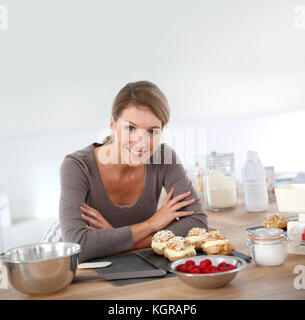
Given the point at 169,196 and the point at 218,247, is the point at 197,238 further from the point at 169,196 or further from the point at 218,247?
the point at 169,196

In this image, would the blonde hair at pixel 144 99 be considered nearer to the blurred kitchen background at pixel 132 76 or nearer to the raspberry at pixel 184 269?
the raspberry at pixel 184 269

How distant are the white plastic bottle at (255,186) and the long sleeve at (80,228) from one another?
2.18 feet

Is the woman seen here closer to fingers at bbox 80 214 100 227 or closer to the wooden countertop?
fingers at bbox 80 214 100 227

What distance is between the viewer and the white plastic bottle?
1987 mm

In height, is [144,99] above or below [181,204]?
above

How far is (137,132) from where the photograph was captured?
5.46 ft

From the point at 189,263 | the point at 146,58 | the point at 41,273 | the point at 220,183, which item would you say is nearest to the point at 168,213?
the point at 220,183

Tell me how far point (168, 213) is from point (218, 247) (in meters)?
0.41

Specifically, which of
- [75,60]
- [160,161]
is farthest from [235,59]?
[160,161]

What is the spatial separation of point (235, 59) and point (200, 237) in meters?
3.02

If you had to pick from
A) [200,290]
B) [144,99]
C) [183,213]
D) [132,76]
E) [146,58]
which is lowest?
[200,290]

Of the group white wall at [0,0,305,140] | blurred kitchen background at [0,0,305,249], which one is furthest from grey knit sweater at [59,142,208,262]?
white wall at [0,0,305,140]

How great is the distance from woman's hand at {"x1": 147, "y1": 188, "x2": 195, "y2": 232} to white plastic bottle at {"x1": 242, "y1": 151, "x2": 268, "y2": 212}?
355 millimetres

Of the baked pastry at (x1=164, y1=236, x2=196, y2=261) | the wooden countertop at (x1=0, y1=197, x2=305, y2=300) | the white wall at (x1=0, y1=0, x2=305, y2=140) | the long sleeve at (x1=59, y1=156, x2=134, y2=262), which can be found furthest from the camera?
the white wall at (x1=0, y1=0, x2=305, y2=140)
